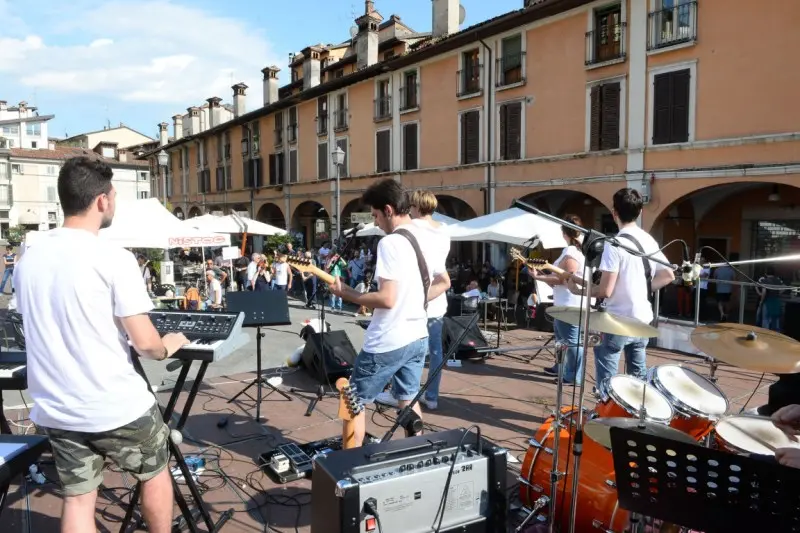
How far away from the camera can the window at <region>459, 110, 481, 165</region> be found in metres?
18.4

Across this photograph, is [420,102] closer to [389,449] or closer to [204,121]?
[389,449]

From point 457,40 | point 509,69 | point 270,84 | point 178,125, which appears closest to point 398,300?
point 509,69

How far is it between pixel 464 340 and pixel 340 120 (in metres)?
19.3

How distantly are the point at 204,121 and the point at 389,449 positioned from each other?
148 feet

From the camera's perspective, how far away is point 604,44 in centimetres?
1501

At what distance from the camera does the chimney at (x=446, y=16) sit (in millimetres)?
21172

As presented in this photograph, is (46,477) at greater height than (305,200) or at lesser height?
lesser

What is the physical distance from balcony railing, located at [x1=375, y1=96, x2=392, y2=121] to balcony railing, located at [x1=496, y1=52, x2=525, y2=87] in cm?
555

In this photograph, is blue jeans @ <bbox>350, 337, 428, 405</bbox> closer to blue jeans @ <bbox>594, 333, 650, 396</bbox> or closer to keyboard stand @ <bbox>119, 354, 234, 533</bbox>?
keyboard stand @ <bbox>119, 354, 234, 533</bbox>

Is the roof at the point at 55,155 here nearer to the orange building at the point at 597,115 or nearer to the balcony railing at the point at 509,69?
the orange building at the point at 597,115

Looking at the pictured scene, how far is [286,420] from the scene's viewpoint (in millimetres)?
4914

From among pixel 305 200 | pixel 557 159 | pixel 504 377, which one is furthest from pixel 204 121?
pixel 504 377

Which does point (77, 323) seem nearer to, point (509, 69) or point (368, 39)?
point (509, 69)

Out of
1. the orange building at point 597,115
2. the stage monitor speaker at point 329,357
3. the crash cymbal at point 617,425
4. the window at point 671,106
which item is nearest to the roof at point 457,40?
the orange building at point 597,115
